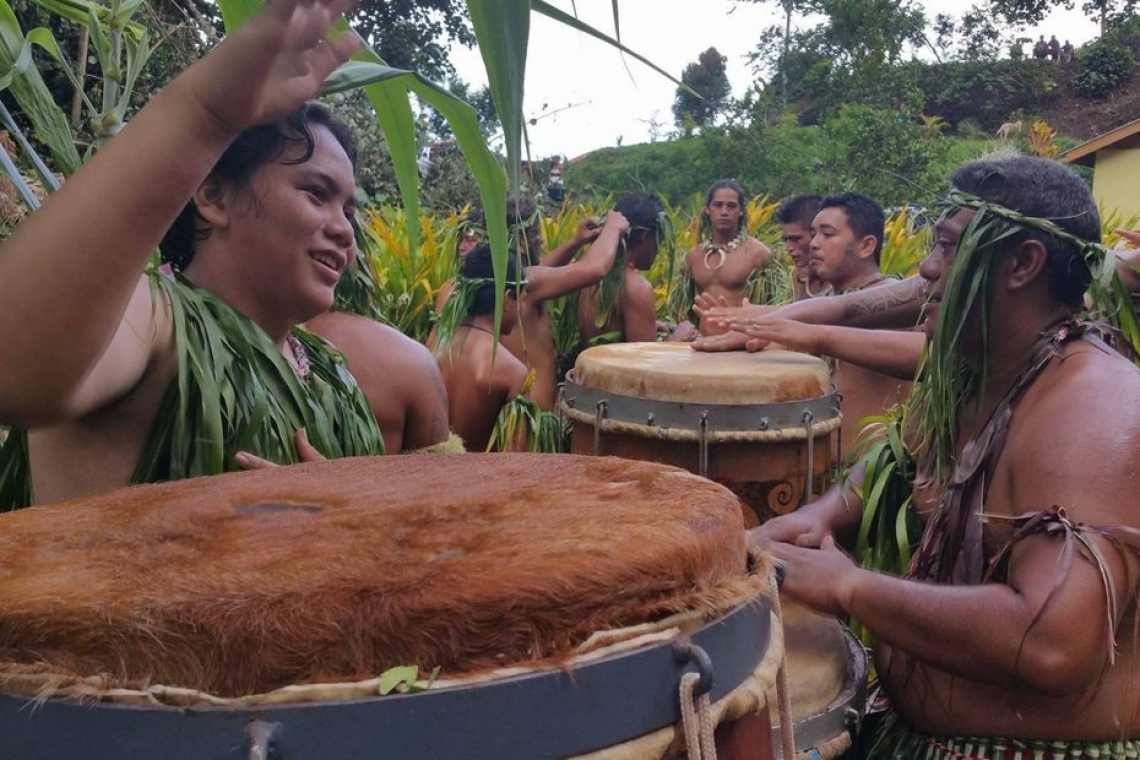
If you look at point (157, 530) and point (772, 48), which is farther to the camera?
point (772, 48)

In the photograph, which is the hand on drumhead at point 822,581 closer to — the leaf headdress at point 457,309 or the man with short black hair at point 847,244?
the leaf headdress at point 457,309

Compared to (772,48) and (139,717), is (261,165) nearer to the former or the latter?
(139,717)

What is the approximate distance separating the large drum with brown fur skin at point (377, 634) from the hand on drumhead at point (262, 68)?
1.35ft

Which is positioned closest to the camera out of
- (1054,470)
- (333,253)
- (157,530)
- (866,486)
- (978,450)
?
(157,530)

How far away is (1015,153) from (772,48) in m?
37.5

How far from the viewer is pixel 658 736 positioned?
2.88 ft

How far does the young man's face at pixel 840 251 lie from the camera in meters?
5.44

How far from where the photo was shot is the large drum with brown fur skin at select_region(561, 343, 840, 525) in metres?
3.02

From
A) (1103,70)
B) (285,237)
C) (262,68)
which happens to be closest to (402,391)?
(285,237)

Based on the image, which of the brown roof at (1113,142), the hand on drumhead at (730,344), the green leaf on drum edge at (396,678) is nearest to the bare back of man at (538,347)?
the hand on drumhead at (730,344)

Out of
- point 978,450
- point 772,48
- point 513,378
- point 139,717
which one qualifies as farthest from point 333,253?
point 772,48

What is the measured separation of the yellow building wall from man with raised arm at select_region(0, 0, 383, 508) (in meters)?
→ 17.6

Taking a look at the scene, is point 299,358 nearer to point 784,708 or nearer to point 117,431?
point 117,431

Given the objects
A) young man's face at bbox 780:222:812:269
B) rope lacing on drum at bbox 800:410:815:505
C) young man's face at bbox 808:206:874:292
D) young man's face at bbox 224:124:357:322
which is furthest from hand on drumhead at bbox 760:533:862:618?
young man's face at bbox 780:222:812:269
